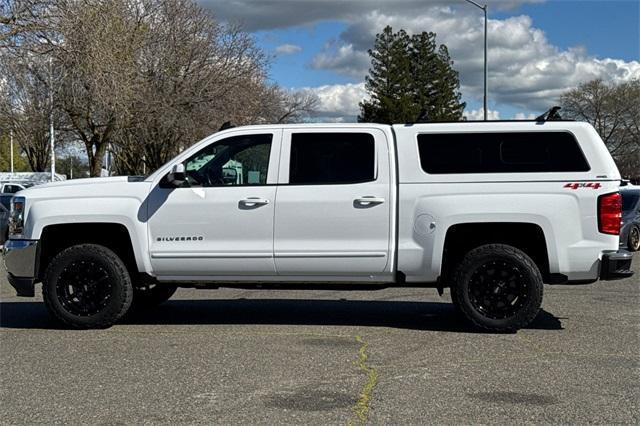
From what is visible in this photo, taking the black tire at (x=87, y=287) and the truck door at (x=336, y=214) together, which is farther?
the black tire at (x=87, y=287)

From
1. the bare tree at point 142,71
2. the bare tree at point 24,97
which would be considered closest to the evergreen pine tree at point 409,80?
the bare tree at point 142,71

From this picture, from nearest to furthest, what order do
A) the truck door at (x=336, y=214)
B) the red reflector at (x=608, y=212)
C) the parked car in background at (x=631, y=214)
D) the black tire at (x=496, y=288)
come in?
the red reflector at (x=608, y=212), the black tire at (x=496, y=288), the truck door at (x=336, y=214), the parked car in background at (x=631, y=214)

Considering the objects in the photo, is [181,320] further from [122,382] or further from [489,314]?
[489,314]

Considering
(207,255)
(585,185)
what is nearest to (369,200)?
(207,255)

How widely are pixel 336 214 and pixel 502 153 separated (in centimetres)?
173

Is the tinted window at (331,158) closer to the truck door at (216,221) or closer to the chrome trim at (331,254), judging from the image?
the truck door at (216,221)

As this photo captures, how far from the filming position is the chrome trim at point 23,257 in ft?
25.6

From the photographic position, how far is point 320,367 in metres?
6.23

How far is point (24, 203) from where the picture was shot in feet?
25.8

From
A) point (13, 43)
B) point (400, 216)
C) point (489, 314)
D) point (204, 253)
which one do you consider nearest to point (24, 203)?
point (204, 253)

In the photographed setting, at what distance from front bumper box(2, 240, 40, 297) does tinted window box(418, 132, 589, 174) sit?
4029mm

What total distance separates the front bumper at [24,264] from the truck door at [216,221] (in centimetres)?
123

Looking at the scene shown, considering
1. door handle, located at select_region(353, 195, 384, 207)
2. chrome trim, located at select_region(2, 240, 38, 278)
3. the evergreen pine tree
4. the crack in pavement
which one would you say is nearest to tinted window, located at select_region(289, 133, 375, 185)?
door handle, located at select_region(353, 195, 384, 207)

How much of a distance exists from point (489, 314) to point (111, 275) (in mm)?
3759
